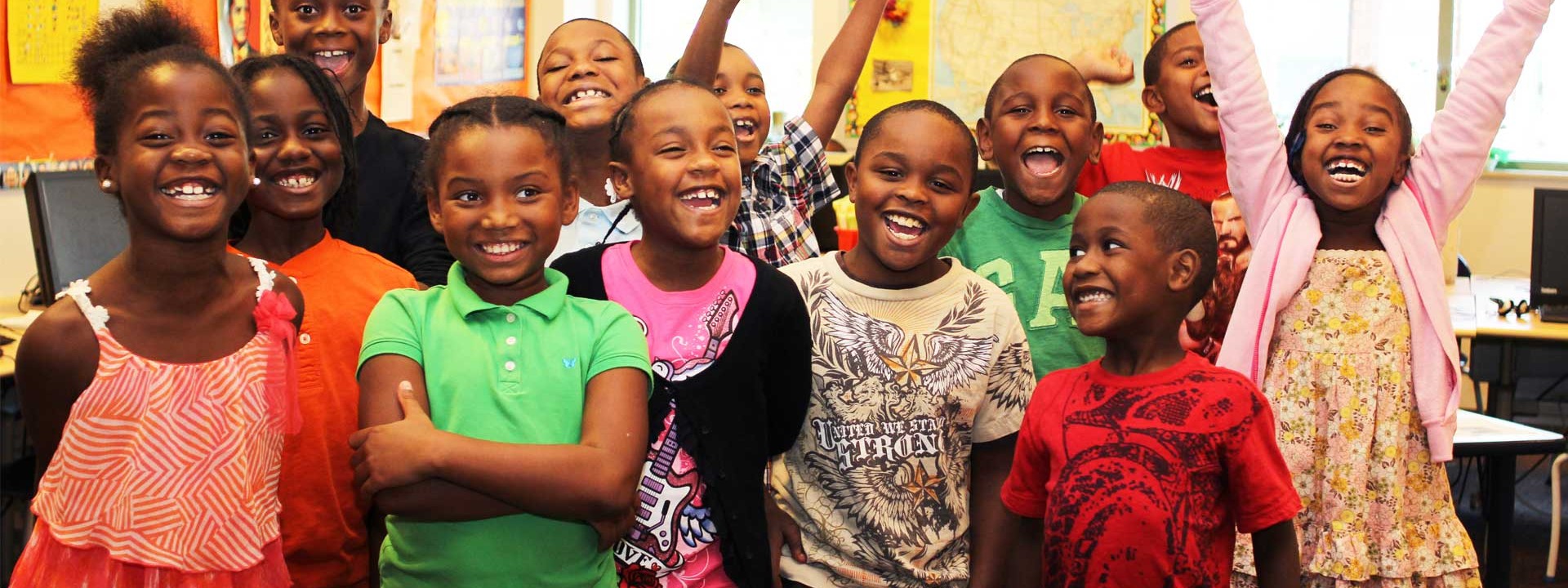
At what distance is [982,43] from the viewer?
261 inches

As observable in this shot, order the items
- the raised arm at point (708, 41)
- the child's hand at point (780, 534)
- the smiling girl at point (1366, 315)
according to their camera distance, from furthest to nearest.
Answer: the raised arm at point (708, 41) < the smiling girl at point (1366, 315) < the child's hand at point (780, 534)

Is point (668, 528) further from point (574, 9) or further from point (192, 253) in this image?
point (574, 9)

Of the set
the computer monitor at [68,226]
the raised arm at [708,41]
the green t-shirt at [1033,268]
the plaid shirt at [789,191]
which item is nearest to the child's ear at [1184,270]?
the green t-shirt at [1033,268]

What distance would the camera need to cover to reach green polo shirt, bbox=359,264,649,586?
1518 mm

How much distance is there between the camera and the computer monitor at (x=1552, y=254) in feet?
15.0

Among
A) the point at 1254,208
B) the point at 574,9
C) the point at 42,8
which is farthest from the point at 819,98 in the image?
the point at 574,9

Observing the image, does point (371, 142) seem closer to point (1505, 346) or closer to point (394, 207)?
point (394, 207)

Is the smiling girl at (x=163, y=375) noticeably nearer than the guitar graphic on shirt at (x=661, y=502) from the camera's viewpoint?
Yes

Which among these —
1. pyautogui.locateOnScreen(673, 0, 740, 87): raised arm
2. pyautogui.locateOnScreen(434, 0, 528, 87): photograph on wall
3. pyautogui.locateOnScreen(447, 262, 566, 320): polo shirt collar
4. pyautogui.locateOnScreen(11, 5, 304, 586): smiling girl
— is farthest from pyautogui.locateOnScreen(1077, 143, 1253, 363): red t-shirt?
pyautogui.locateOnScreen(434, 0, 528, 87): photograph on wall

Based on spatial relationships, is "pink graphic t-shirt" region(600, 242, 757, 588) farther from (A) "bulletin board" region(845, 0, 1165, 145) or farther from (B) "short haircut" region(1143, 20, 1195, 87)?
(A) "bulletin board" region(845, 0, 1165, 145)

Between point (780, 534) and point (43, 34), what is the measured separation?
266 cm

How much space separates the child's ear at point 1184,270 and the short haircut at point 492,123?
0.84 meters

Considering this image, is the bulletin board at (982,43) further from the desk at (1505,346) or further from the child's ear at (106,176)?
the child's ear at (106,176)

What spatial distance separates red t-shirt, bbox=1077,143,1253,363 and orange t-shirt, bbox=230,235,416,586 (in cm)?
139
